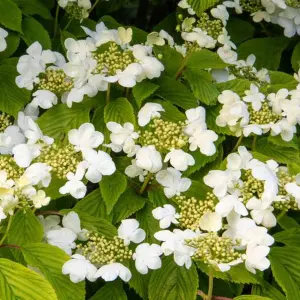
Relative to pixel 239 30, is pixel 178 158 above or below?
above

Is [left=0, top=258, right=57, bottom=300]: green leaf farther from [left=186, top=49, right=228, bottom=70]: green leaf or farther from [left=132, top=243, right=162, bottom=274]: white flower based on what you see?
[left=186, top=49, right=228, bottom=70]: green leaf

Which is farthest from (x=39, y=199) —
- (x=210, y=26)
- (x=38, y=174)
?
(x=210, y=26)

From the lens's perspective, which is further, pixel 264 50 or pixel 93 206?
pixel 264 50

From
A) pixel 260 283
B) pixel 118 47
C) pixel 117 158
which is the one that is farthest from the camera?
pixel 118 47

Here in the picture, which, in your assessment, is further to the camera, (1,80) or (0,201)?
(1,80)

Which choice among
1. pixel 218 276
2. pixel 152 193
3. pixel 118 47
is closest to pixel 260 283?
pixel 218 276

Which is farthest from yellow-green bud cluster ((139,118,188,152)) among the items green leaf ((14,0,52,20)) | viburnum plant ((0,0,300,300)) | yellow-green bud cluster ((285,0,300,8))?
yellow-green bud cluster ((285,0,300,8))

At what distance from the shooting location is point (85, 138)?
1.00 meters

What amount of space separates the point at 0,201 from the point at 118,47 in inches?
17.3

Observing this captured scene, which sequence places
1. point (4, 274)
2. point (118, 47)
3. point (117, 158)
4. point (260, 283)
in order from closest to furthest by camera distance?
point (4, 274) < point (260, 283) < point (117, 158) < point (118, 47)

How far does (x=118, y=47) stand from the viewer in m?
1.19

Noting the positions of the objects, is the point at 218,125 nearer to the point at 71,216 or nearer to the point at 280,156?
the point at 280,156

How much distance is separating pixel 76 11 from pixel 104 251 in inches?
26.1

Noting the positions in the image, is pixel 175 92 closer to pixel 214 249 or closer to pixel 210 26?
pixel 210 26
